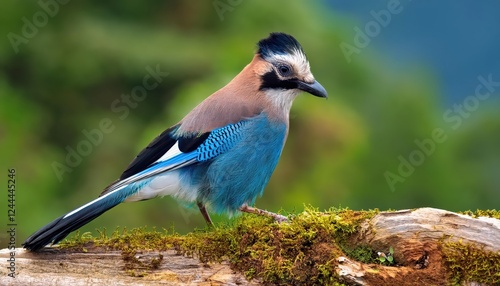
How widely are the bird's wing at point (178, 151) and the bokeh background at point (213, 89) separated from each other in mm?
2775

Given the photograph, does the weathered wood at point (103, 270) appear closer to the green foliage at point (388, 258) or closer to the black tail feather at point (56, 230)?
the black tail feather at point (56, 230)

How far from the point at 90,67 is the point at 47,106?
97 centimetres

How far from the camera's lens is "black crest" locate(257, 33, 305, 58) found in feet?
28.7

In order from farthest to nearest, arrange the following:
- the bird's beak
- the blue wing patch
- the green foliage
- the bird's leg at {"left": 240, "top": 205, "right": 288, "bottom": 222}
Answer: the bird's beak, the blue wing patch, the bird's leg at {"left": 240, "top": 205, "right": 288, "bottom": 222}, the green foliage

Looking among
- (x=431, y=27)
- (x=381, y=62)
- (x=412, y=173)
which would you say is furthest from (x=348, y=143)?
(x=431, y=27)

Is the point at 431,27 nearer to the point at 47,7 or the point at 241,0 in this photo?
the point at 241,0

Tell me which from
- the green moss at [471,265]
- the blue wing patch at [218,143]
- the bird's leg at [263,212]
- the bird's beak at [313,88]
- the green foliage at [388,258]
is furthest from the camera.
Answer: the bird's beak at [313,88]

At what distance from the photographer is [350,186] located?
12.1 metres

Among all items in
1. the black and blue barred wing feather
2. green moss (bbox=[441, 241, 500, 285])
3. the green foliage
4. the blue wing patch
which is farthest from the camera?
the blue wing patch

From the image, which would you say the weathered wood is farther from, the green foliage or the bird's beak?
the bird's beak

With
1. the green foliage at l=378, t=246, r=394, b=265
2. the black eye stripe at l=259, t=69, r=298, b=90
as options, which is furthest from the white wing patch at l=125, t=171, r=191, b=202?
the green foliage at l=378, t=246, r=394, b=265

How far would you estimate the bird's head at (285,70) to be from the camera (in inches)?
345

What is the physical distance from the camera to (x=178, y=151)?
8.18m

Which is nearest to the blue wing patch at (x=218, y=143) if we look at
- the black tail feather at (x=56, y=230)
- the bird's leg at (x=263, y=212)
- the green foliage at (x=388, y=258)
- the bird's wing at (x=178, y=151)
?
the bird's wing at (x=178, y=151)
